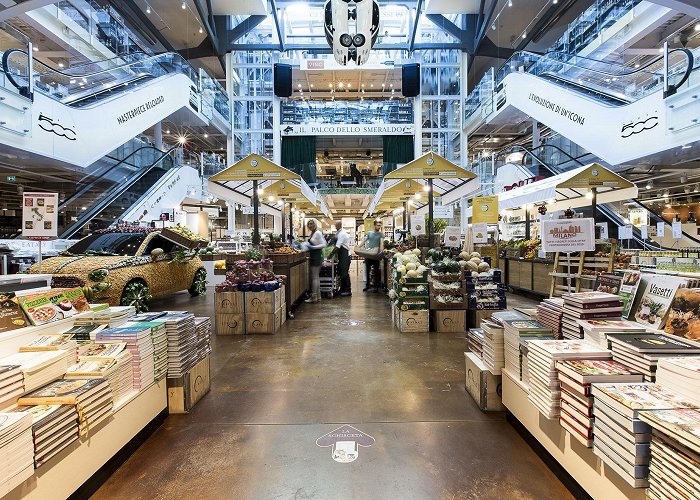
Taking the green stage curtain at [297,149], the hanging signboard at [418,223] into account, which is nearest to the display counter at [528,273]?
the hanging signboard at [418,223]

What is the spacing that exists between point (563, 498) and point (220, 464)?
75.9 inches

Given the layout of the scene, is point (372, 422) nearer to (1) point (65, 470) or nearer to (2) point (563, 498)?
(2) point (563, 498)

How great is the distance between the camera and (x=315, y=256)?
7.94m

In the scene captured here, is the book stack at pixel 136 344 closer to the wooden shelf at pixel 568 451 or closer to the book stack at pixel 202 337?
the book stack at pixel 202 337

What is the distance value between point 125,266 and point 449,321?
17.1ft

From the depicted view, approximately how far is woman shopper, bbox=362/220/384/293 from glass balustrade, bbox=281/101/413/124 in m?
13.3

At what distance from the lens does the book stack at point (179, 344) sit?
2740mm

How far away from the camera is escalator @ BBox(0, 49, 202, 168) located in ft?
24.8

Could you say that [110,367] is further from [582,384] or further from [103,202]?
[103,202]

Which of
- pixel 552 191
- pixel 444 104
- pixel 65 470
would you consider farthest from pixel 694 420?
pixel 444 104

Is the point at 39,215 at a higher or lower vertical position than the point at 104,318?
higher

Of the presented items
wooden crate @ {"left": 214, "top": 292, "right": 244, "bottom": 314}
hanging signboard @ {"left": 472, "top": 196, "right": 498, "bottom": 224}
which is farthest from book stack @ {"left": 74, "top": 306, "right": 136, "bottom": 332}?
hanging signboard @ {"left": 472, "top": 196, "right": 498, "bottom": 224}

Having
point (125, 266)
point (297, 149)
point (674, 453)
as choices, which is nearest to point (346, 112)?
point (297, 149)

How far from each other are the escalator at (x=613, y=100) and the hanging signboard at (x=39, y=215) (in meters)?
10.2
